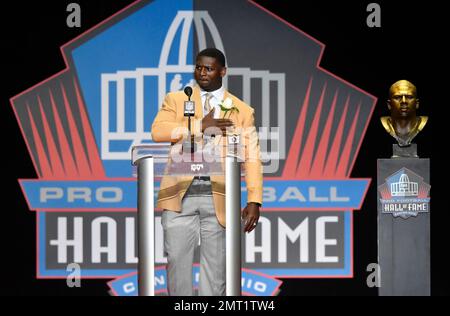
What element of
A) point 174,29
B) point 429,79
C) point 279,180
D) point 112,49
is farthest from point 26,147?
point 429,79

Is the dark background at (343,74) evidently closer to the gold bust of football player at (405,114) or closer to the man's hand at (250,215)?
the gold bust of football player at (405,114)

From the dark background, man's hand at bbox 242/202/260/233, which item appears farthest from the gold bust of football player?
man's hand at bbox 242/202/260/233

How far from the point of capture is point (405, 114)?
5.32 meters

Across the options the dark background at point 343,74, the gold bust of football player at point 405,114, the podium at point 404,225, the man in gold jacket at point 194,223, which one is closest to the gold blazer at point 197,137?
the man in gold jacket at point 194,223

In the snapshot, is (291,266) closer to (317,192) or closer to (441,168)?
(317,192)

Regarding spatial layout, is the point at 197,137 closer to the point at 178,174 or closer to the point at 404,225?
the point at 178,174

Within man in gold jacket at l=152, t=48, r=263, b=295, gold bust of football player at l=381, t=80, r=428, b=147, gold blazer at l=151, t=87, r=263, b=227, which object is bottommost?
man in gold jacket at l=152, t=48, r=263, b=295

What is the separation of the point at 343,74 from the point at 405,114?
698 millimetres

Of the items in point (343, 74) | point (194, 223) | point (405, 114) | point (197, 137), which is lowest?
point (194, 223)

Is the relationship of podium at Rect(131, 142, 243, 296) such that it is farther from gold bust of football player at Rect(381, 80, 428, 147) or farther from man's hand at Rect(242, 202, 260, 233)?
gold bust of football player at Rect(381, 80, 428, 147)

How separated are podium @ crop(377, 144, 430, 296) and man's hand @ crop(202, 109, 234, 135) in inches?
51.6

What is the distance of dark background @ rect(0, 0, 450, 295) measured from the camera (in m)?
5.79

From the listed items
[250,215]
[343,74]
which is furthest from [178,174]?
[343,74]

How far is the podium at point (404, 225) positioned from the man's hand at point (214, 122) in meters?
1.31
